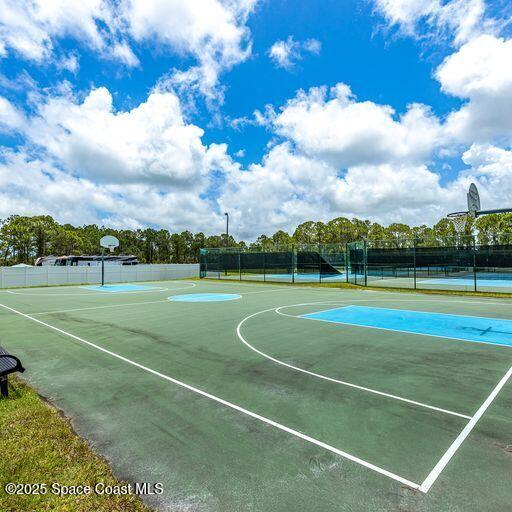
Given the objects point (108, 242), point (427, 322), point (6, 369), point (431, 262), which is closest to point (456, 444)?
point (6, 369)

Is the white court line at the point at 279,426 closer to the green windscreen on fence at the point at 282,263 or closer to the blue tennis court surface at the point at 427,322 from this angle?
the blue tennis court surface at the point at 427,322

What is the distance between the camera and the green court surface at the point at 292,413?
117 inches

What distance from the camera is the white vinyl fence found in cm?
2844

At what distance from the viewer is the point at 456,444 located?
3680 millimetres

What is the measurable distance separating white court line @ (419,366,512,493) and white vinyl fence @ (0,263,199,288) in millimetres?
32602

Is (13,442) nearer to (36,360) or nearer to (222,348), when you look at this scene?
(36,360)

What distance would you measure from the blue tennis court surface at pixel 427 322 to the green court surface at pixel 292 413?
27.9 inches

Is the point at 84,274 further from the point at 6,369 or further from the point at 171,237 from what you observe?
the point at 171,237

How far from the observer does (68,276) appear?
1211 inches

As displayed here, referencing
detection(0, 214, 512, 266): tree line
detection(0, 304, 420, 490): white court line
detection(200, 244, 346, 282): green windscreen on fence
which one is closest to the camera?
detection(0, 304, 420, 490): white court line

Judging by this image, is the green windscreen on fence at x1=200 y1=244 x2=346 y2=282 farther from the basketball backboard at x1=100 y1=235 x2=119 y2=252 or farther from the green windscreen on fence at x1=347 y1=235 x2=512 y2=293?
the basketball backboard at x1=100 y1=235 x2=119 y2=252

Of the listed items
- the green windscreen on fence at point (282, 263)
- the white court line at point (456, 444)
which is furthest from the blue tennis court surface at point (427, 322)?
the green windscreen on fence at point (282, 263)

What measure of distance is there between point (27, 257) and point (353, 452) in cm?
7384

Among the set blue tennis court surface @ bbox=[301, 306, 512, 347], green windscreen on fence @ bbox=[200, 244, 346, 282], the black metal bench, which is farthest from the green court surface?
green windscreen on fence @ bbox=[200, 244, 346, 282]
